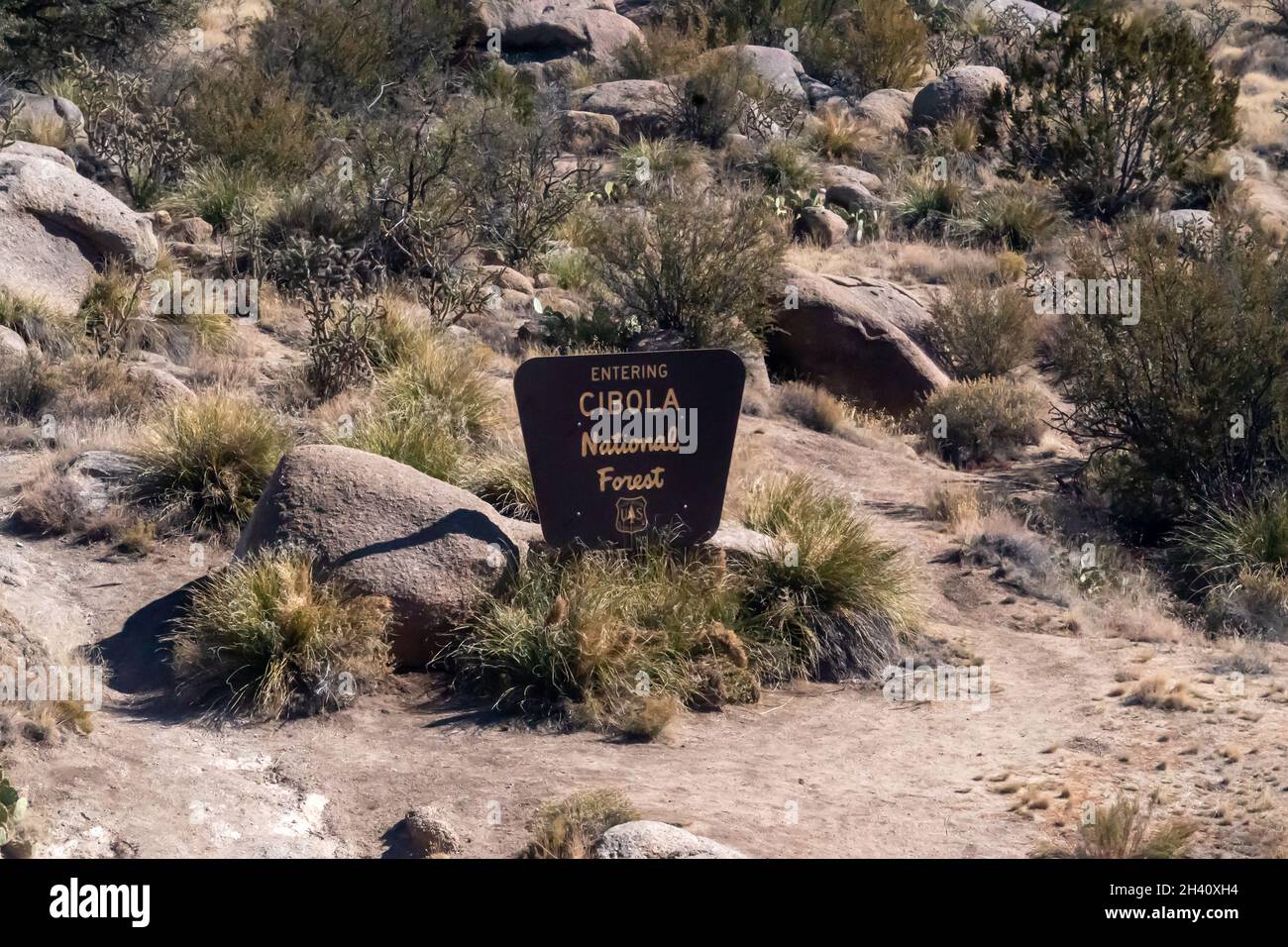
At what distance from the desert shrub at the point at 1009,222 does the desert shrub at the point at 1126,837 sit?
15618 millimetres

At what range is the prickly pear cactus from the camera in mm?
5504

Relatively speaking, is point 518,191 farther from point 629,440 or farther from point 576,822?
point 576,822

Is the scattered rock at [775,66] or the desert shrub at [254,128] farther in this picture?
the scattered rock at [775,66]

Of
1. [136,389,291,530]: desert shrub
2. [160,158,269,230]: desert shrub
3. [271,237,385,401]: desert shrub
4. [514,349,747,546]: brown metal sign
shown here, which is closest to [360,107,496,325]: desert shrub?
[271,237,385,401]: desert shrub

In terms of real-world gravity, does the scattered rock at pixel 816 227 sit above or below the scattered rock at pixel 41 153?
below

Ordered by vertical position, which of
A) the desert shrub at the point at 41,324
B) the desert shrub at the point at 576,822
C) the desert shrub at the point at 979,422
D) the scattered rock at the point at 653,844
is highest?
the desert shrub at the point at 41,324

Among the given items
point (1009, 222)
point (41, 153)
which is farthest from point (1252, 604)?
point (41, 153)

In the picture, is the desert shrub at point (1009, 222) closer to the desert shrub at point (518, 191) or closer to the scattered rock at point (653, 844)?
the desert shrub at point (518, 191)

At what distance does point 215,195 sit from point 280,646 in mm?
10003

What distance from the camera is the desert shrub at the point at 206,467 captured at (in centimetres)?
965

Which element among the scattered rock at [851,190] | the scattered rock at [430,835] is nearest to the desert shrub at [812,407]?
the scattered rock at [851,190]

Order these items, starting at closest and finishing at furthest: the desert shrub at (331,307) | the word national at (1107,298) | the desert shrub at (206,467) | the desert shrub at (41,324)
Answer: the desert shrub at (206,467), the desert shrub at (41,324), the desert shrub at (331,307), the word national at (1107,298)

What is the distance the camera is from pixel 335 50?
22.3 m

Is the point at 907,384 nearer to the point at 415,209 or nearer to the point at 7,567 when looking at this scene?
the point at 415,209
